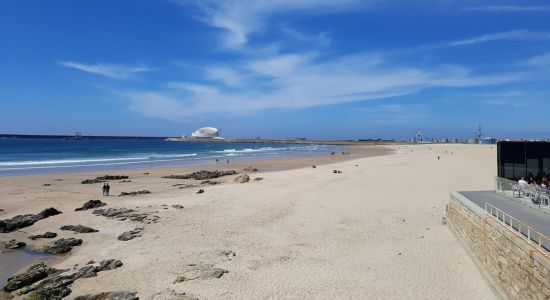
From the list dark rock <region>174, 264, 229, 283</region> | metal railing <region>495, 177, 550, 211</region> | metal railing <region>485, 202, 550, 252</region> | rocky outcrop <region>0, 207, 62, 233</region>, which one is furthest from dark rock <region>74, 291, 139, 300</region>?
metal railing <region>495, 177, 550, 211</region>

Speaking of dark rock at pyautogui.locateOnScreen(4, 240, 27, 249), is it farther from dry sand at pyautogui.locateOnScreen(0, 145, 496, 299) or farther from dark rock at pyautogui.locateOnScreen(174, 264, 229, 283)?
dark rock at pyautogui.locateOnScreen(174, 264, 229, 283)

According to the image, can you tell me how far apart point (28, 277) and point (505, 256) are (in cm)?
994

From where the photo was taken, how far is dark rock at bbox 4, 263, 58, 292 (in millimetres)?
8969

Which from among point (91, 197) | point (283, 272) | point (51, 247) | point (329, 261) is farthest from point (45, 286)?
point (91, 197)

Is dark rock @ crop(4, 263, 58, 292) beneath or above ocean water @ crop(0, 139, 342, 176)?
beneath

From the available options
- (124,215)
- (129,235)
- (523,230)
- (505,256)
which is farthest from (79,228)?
(523,230)

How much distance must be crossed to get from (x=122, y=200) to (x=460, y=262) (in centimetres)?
1533

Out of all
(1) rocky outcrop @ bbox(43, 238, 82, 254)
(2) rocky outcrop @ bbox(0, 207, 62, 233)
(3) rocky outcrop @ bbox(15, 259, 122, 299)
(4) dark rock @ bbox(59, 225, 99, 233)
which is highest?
(2) rocky outcrop @ bbox(0, 207, 62, 233)

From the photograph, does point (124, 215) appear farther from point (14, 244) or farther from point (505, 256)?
point (505, 256)

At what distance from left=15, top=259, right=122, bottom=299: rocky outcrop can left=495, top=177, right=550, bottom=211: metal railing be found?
10345 millimetres

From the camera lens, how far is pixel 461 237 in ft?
38.0

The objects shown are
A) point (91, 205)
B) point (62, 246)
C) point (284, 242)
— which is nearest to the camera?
point (62, 246)

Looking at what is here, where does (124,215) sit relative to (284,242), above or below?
above

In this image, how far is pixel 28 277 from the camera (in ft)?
30.3
